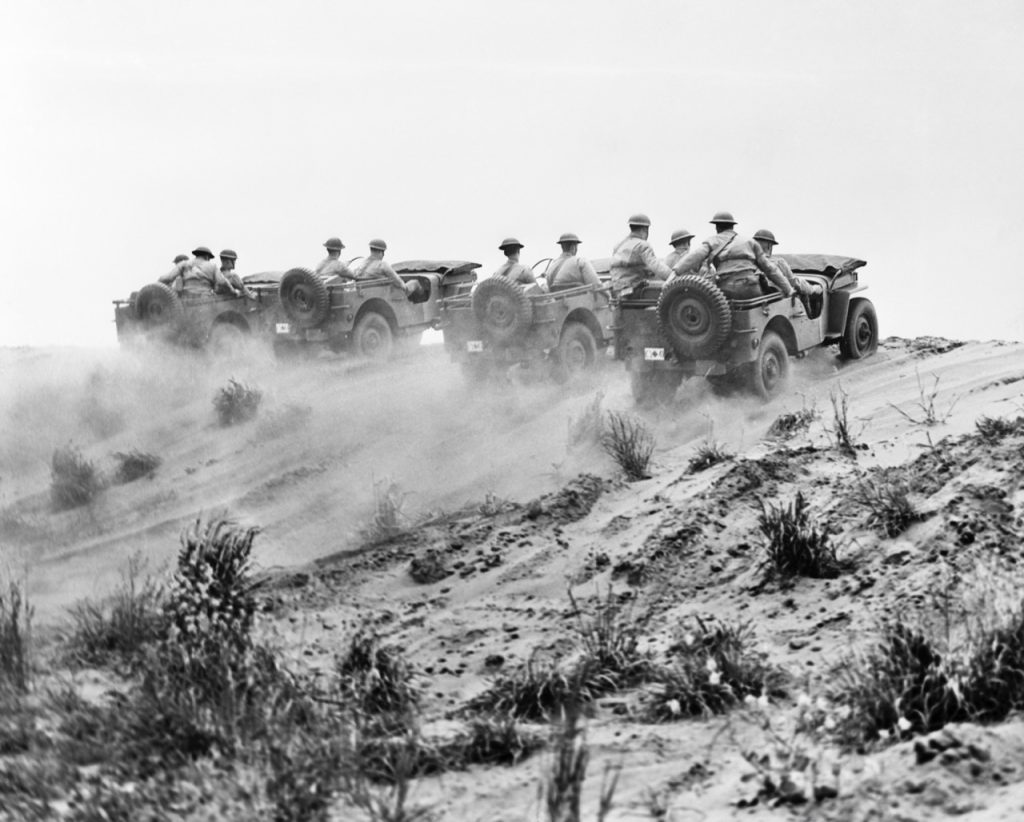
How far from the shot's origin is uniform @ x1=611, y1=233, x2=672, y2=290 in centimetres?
1318

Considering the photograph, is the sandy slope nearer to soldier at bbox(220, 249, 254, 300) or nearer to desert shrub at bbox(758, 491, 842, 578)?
desert shrub at bbox(758, 491, 842, 578)

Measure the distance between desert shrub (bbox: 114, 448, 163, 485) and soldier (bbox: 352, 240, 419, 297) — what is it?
4.68 meters

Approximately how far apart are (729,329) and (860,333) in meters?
2.86

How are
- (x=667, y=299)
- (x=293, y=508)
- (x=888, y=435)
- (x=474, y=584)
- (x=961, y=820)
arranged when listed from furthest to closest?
(x=667, y=299) < (x=293, y=508) < (x=888, y=435) < (x=474, y=584) < (x=961, y=820)

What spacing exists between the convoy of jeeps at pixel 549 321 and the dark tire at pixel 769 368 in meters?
0.01

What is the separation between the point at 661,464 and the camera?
1042 cm

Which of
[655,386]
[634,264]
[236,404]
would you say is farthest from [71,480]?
[634,264]

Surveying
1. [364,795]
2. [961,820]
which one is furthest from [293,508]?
[961,820]

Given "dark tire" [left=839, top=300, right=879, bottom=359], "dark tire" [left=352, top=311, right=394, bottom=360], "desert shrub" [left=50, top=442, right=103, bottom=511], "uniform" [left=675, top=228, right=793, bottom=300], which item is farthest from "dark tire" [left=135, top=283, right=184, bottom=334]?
"dark tire" [left=839, top=300, right=879, bottom=359]

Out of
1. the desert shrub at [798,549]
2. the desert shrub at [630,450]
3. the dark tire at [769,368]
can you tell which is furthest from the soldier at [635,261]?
the desert shrub at [798,549]

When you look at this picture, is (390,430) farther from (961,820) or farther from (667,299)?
(961,820)

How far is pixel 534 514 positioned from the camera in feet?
30.7

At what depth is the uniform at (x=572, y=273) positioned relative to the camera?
46.4 ft

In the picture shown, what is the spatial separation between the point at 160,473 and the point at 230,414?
1.67 metres
